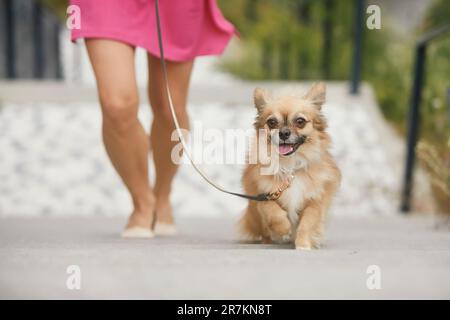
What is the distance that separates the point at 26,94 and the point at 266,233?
532cm

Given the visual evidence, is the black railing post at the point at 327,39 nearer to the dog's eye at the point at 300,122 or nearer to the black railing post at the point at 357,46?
the black railing post at the point at 357,46

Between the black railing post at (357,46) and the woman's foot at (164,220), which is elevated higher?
the black railing post at (357,46)

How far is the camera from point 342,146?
295 inches

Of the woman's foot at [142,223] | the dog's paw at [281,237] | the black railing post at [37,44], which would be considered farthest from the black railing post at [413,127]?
the black railing post at [37,44]

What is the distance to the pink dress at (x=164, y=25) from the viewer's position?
A: 3795 mm

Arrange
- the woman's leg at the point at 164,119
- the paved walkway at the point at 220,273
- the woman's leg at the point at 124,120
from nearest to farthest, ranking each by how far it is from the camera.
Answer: the paved walkway at the point at 220,273, the woman's leg at the point at 124,120, the woman's leg at the point at 164,119

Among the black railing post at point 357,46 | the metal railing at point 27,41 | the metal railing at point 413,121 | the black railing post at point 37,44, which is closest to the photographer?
the metal railing at point 413,121

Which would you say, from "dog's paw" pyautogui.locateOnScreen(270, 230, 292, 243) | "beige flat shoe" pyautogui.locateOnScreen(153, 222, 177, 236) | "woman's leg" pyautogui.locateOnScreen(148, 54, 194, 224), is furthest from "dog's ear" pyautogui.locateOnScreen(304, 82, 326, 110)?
"beige flat shoe" pyautogui.locateOnScreen(153, 222, 177, 236)

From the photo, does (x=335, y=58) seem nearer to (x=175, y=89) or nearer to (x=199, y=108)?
(x=199, y=108)

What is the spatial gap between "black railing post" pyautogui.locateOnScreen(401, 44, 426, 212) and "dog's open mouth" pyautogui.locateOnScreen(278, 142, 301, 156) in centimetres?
349

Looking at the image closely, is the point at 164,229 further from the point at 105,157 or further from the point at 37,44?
the point at 37,44

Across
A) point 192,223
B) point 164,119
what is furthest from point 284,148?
point 192,223

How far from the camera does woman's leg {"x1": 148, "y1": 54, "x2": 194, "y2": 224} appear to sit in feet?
13.8
